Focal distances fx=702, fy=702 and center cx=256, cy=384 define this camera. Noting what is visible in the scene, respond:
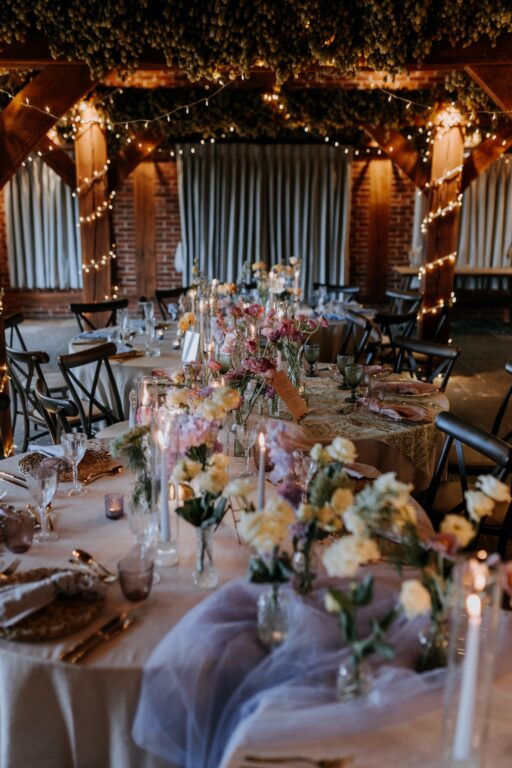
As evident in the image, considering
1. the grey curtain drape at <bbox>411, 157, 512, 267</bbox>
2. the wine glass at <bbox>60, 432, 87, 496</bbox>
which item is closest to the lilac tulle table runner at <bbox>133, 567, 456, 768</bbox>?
the wine glass at <bbox>60, 432, 87, 496</bbox>

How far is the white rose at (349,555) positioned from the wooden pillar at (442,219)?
6.17 metres

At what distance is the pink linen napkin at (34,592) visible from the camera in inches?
59.4

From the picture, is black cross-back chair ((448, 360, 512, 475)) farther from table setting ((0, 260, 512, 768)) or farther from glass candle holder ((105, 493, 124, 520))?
glass candle holder ((105, 493, 124, 520))

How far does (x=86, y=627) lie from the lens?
151cm

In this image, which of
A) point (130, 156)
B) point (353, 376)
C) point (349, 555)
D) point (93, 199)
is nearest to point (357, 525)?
point (349, 555)

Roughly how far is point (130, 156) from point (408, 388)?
5616mm

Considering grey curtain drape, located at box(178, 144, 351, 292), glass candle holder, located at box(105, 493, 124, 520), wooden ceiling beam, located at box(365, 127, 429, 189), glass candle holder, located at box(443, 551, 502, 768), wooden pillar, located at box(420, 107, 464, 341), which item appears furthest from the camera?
grey curtain drape, located at box(178, 144, 351, 292)

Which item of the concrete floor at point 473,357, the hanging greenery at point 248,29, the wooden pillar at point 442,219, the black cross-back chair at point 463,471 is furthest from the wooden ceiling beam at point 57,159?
the black cross-back chair at point 463,471

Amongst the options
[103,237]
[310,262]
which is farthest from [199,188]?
[103,237]

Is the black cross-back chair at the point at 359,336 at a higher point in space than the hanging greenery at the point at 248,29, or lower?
lower

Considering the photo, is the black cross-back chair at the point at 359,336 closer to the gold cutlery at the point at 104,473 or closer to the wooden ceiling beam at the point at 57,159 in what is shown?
the gold cutlery at the point at 104,473

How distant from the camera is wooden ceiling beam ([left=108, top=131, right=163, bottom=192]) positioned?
7.93 meters

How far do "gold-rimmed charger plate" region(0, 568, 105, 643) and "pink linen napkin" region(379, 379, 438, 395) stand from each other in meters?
2.12

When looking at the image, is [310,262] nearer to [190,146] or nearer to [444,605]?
[190,146]
